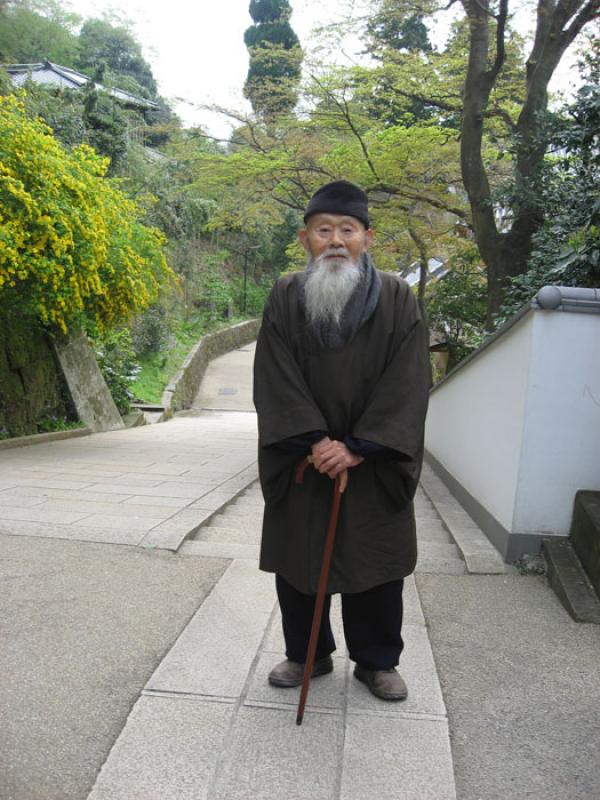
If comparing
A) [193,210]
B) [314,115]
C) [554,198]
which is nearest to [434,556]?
[554,198]

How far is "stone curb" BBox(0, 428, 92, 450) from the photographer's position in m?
8.03

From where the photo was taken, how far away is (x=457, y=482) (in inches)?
221

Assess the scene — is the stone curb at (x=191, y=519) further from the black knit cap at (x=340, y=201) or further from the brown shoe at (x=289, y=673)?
the black knit cap at (x=340, y=201)

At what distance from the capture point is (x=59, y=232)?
7629 millimetres

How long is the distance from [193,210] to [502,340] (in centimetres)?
1852

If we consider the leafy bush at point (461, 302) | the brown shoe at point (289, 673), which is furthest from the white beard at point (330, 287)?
the leafy bush at point (461, 302)

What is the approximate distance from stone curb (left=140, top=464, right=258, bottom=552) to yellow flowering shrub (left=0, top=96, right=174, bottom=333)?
3538 millimetres

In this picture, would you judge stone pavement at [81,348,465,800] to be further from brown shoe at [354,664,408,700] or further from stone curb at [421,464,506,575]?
stone curb at [421,464,506,575]

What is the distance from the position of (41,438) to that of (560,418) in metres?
7.20

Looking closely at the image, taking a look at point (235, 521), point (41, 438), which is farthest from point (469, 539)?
point (41, 438)

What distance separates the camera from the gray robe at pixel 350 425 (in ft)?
7.25

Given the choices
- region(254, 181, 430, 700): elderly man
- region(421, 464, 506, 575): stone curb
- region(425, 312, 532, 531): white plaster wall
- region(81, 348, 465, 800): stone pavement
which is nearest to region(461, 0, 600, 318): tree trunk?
region(425, 312, 532, 531): white plaster wall

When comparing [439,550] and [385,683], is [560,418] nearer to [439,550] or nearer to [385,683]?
[439,550]

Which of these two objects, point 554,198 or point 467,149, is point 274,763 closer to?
point 554,198
